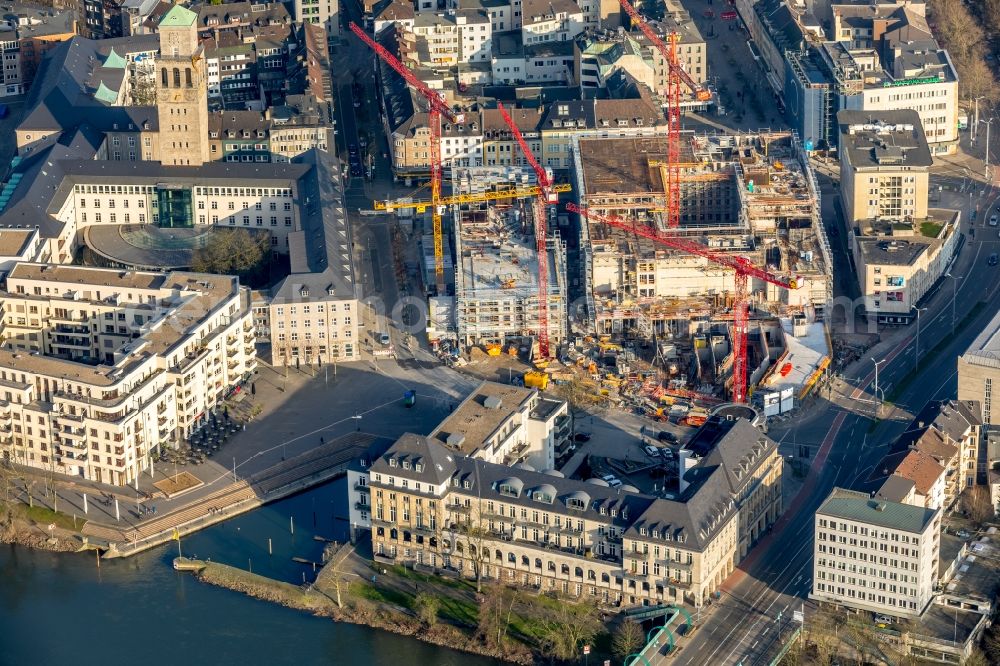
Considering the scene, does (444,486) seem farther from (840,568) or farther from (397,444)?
(840,568)

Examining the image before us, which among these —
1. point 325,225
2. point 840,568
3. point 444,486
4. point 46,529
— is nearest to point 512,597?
point 444,486

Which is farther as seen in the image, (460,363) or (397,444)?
(460,363)

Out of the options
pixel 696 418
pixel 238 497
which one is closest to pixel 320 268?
pixel 238 497

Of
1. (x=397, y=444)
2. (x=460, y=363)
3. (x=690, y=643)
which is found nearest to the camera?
(x=690, y=643)

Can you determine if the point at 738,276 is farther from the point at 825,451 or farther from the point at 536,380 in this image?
the point at 825,451

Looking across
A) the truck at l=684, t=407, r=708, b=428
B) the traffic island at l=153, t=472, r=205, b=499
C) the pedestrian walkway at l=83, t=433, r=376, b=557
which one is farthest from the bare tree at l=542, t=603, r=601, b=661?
the traffic island at l=153, t=472, r=205, b=499

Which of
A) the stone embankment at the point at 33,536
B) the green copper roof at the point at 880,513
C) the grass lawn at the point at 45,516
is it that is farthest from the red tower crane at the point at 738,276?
the stone embankment at the point at 33,536
